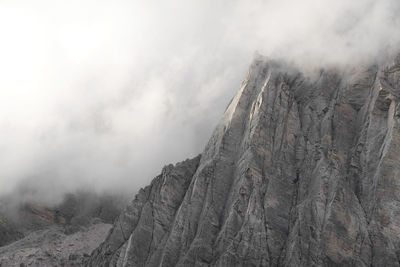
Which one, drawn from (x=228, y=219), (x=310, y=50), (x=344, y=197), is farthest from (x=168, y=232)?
(x=310, y=50)

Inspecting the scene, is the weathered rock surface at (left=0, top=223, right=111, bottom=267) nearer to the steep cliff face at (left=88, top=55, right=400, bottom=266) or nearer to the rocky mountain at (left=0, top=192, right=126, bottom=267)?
the rocky mountain at (left=0, top=192, right=126, bottom=267)

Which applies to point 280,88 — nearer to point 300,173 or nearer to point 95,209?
point 300,173

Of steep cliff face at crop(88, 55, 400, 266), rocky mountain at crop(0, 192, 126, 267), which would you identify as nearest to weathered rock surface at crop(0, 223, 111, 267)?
rocky mountain at crop(0, 192, 126, 267)

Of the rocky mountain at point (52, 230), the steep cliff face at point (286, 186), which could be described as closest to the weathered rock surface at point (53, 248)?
the rocky mountain at point (52, 230)

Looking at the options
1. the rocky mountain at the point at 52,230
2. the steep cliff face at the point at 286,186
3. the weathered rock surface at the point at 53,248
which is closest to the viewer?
the steep cliff face at the point at 286,186

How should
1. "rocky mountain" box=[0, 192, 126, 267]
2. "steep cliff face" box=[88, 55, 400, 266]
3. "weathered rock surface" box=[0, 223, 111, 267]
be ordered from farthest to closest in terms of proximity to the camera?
"rocky mountain" box=[0, 192, 126, 267] → "weathered rock surface" box=[0, 223, 111, 267] → "steep cliff face" box=[88, 55, 400, 266]

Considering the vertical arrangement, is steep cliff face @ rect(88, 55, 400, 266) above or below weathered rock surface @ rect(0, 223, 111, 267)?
below

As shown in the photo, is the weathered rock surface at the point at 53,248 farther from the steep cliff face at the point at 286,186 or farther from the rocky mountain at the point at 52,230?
the steep cliff face at the point at 286,186

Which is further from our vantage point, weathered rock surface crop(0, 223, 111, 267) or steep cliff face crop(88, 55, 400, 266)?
weathered rock surface crop(0, 223, 111, 267)

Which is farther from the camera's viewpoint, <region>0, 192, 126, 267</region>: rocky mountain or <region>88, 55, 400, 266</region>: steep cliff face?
<region>0, 192, 126, 267</region>: rocky mountain

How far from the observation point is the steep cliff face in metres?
80.6

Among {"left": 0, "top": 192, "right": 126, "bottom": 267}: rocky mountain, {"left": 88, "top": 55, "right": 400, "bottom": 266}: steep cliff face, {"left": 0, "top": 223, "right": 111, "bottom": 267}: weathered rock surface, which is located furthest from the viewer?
{"left": 0, "top": 192, "right": 126, "bottom": 267}: rocky mountain

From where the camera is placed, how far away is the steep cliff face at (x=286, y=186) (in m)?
80.6

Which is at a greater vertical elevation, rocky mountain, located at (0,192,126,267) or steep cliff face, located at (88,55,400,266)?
rocky mountain, located at (0,192,126,267)
